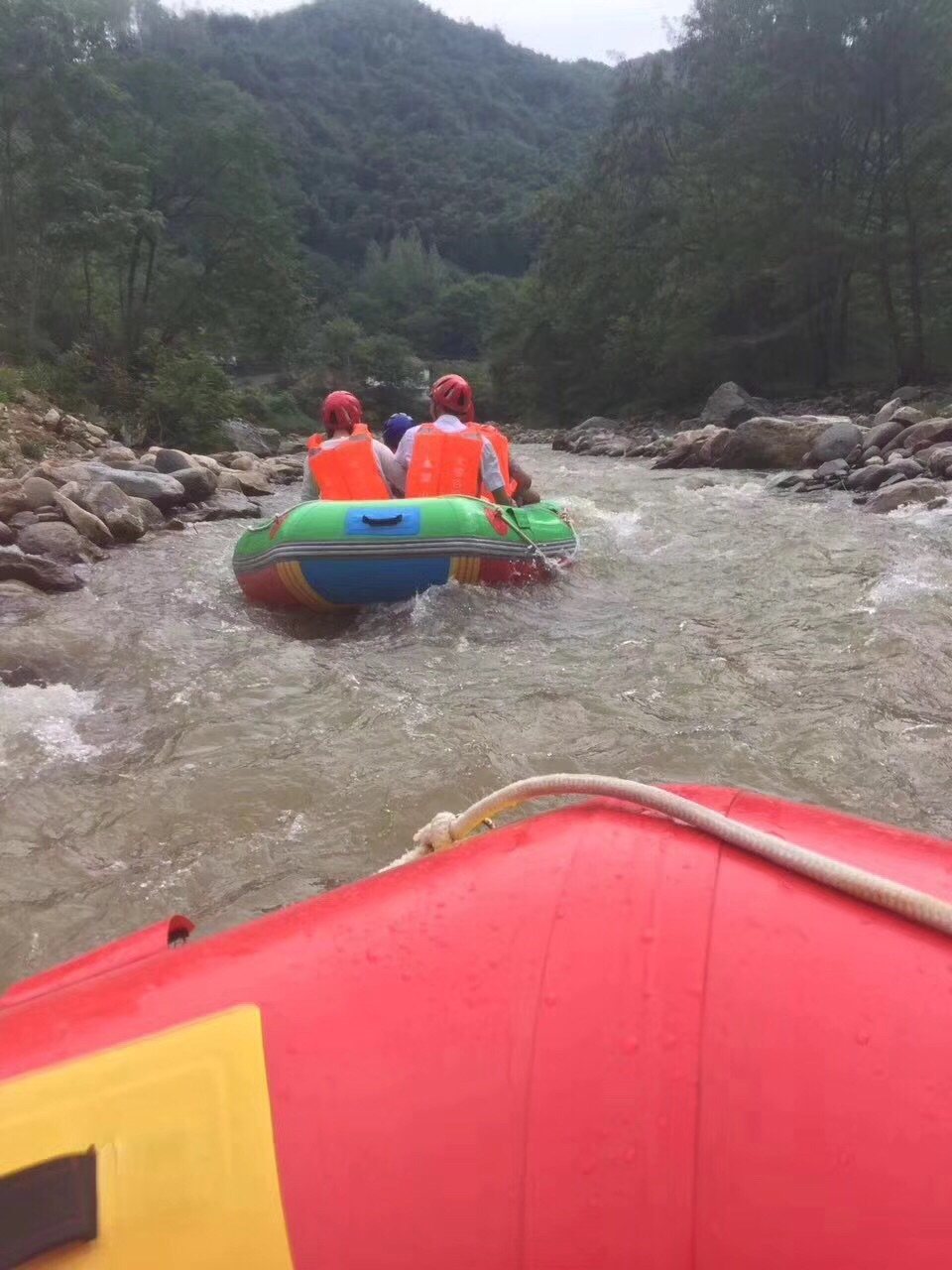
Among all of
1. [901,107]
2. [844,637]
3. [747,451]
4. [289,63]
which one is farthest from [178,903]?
[289,63]

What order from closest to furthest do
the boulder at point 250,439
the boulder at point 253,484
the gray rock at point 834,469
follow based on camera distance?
the gray rock at point 834,469 < the boulder at point 253,484 < the boulder at point 250,439

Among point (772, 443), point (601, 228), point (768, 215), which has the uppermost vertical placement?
point (601, 228)

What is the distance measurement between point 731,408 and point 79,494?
1667 cm

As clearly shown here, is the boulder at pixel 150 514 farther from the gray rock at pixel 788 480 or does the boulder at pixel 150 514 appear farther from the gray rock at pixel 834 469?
the gray rock at pixel 834 469

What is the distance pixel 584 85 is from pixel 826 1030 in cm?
13213

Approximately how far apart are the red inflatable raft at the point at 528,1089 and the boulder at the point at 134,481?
8463 mm

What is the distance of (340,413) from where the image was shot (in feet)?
20.4

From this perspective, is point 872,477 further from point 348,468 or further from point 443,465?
point 348,468

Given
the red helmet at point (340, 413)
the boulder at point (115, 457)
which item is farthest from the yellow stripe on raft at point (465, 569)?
the boulder at point (115, 457)

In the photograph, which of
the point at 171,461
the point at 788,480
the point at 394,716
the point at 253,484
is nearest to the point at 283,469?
the point at 253,484

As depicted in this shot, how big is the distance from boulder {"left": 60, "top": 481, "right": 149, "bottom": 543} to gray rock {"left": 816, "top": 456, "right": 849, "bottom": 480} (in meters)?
7.27

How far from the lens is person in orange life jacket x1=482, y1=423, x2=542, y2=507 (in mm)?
6145

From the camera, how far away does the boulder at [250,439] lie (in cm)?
1917

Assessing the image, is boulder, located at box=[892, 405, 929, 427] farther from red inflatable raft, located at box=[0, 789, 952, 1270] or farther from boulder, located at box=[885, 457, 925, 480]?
red inflatable raft, located at box=[0, 789, 952, 1270]
